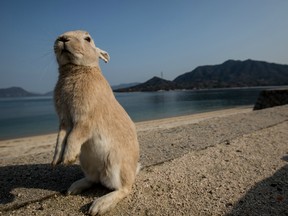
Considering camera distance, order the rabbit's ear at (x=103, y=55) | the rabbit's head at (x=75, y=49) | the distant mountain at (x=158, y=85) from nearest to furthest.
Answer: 1. the rabbit's head at (x=75, y=49)
2. the rabbit's ear at (x=103, y=55)
3. the distant mountain at (x=158, y=85)

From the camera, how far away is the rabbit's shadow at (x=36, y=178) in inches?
150

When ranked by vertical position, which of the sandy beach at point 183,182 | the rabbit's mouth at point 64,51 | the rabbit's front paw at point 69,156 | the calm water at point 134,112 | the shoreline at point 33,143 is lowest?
the calm water at point 134,112

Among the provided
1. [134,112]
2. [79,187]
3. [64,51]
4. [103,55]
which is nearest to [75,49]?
[64,51]

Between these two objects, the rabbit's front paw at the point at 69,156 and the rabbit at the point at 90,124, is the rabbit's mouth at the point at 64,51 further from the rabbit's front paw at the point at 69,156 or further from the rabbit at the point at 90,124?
the rabbit's front paw at the point at 69,156

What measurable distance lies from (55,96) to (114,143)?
1.02 meters

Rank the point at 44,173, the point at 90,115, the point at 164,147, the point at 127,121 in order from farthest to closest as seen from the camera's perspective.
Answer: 1. the point at 164,147
2. the point at 44,173
3. the point at 127,121
4. the point at 90,115

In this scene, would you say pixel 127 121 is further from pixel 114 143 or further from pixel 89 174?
pixel 89 174

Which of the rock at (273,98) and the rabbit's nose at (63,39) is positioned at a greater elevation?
the rabbit's nose at (63,39)

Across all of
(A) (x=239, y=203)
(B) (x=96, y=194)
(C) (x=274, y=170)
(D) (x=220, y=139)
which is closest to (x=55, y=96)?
(B) (x=96, y=194)

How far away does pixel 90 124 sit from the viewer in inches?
131

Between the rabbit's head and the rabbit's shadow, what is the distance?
1.86 meters

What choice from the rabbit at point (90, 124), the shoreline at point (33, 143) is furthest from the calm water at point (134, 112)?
the rabbit at point (90, 124)

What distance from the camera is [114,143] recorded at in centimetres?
347

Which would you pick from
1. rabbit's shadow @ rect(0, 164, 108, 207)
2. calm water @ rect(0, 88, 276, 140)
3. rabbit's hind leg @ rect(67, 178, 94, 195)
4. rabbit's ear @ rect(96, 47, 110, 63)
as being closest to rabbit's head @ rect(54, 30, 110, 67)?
rabbit's ear @ rect(96, 47, 110, 63)
